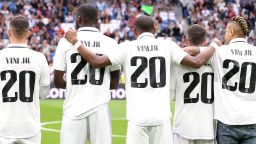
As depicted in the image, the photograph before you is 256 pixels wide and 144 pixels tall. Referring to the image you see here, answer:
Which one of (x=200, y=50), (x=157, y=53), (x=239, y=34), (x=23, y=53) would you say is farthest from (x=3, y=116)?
(x=239, y=34)

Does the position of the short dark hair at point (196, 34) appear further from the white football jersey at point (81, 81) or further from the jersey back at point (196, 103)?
the white football jersey at point (81, 81)

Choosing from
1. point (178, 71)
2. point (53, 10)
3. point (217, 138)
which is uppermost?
point (53, 10)

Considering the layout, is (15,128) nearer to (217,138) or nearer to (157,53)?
(157,53)

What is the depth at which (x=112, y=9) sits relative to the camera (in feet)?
116

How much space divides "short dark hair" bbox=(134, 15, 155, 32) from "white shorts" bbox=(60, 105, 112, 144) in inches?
43.2

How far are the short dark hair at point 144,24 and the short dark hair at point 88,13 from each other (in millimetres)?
552

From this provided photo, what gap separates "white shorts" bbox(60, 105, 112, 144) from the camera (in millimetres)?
8125

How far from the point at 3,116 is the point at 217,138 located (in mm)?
2624

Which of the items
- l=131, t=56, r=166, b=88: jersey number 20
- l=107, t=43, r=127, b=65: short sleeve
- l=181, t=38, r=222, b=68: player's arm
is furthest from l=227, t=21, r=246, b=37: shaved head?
l=107, t=43, r=127, b=65: short sleeve

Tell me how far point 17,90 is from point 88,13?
4.39 feet

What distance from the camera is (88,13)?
26.9ft

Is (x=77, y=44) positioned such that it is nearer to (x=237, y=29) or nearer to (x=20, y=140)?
(x=20, y=140)

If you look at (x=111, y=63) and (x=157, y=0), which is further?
(x=157, y=0)

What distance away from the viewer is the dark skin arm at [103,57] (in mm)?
7840
